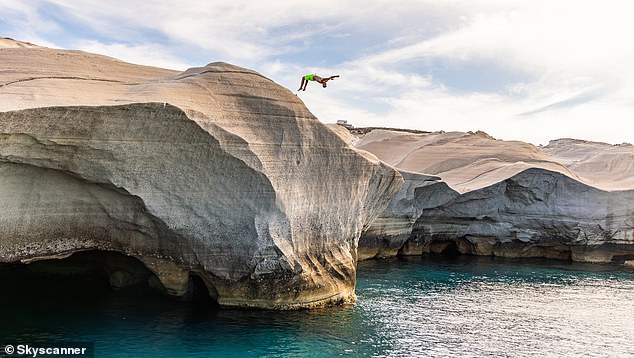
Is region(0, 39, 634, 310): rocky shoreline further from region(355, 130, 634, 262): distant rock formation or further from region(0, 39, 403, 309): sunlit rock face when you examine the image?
region(355, 130, 634, 262): distant rock formation

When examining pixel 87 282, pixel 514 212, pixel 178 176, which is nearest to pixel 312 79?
pixel 178 176

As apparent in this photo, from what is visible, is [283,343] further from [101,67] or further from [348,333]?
[101,67]

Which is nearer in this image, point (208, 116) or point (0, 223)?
point (0, 223)

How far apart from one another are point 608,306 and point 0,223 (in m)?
17.5

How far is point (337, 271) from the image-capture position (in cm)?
1736

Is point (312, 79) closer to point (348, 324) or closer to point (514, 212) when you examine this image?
point (348, 324)

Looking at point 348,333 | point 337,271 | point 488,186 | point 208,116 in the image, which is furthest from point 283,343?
point 488,186

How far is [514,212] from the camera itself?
30.2 m

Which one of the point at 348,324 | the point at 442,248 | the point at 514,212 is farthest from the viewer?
the point at 442,248

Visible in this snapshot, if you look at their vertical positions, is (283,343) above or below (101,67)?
below

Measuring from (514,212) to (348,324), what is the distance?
1723 centimetres

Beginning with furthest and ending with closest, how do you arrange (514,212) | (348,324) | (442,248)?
(442,248) < (514,212) < (348,324)

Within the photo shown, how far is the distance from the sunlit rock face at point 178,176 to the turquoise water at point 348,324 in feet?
3.75

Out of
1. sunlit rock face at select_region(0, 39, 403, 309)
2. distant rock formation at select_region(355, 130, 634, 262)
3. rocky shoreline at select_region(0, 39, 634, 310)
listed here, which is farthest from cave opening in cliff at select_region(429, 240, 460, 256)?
sunlit rock face at select_region(0, 39, 403, 309)
